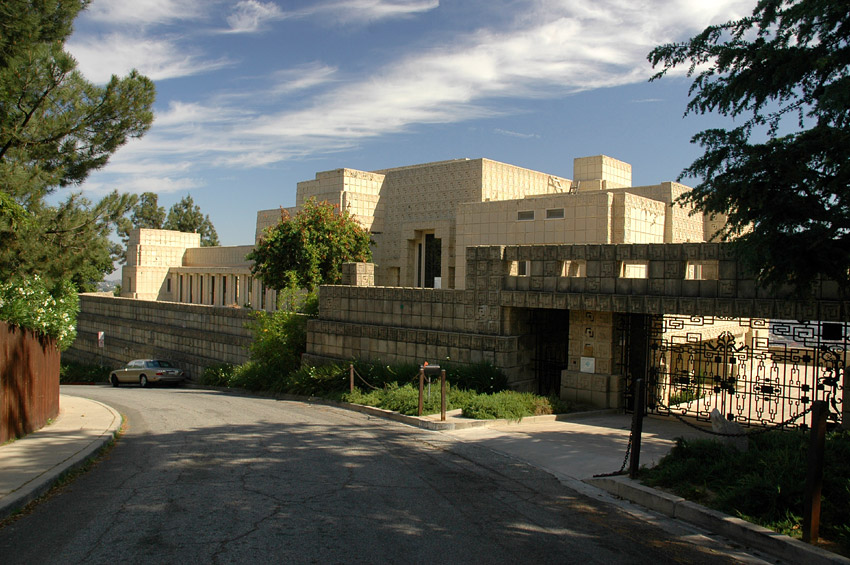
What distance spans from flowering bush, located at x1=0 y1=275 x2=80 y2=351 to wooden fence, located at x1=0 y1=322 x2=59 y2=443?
0.22 meters

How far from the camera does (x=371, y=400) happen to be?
52.3 ft

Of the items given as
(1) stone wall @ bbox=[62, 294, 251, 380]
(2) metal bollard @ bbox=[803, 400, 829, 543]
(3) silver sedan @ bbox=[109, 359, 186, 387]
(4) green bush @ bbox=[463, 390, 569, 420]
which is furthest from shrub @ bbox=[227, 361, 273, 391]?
(2) metal bollard @ bbox=[803, 400, 829, 543]

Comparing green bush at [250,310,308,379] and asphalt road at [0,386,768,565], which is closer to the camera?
asphalt road at [0,386,768,565]

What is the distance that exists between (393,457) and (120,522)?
169 inches

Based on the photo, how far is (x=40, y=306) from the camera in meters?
13.7

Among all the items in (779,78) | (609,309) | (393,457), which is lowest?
(393,457)

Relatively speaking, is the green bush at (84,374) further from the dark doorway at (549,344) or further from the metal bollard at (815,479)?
the metal bollard at (815,479)

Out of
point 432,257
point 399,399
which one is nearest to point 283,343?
point 399,399

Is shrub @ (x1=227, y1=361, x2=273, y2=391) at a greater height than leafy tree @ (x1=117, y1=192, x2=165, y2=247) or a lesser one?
lesser

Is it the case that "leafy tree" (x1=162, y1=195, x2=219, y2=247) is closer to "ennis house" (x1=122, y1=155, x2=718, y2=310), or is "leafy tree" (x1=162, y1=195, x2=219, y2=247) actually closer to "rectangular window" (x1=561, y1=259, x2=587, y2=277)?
"ennis house" (x1=122, y1=155, x2=718, y2=310)

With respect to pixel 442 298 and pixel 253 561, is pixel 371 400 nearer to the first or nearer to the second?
pixel 442 298

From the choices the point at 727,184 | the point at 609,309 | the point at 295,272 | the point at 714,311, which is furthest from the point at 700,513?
the point at 295,272

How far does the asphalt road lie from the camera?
6.13 meters

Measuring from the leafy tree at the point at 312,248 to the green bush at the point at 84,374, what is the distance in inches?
586
